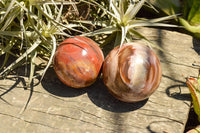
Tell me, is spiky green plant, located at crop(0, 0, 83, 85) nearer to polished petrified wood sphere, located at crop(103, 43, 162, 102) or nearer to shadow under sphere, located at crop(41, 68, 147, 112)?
shadow under sphere, located at crop(41, 68, 147, 112)

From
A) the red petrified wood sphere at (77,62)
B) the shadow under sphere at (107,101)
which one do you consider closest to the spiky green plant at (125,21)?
the red petrified wood sphere at (77,62)

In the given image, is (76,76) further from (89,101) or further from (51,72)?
(51,72)

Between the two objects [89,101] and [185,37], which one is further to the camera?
[185,37]

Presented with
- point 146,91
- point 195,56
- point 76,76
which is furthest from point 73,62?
point 195,56

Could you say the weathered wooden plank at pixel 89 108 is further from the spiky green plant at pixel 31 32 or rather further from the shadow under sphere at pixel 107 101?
the spiky green plant at pixel 31 32

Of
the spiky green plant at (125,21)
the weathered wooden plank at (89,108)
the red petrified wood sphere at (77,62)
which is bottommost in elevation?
the weathered wooden plank at (89,108)

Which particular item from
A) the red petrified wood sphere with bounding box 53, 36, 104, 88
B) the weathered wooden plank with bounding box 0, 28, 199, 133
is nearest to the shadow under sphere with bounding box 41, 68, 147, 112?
the weathered wooden plank with bounding box 0, 28, 199, 133

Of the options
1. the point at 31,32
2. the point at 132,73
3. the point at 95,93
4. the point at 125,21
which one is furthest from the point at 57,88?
the point at 125,21
